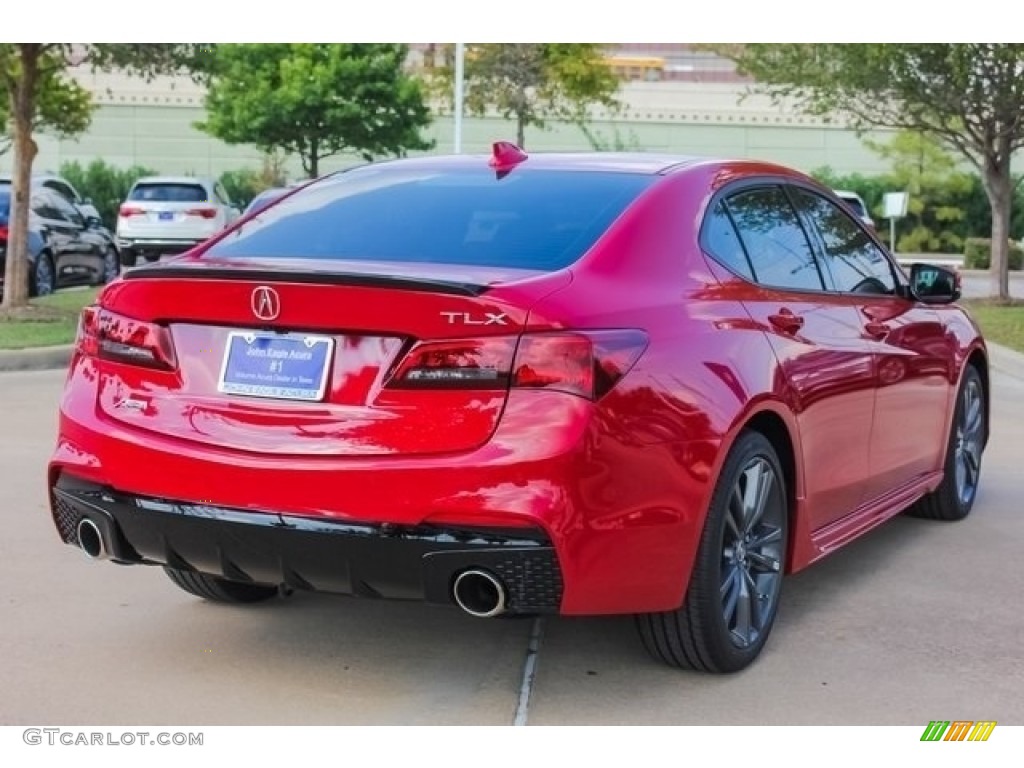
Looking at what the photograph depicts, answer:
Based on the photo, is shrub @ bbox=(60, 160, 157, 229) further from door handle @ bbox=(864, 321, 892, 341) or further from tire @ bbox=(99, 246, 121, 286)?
door handle @ bbox=(864, 321, 892, 341)

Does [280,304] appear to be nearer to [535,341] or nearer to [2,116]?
[535,341]

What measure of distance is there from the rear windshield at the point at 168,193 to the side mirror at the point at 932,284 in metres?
21.0

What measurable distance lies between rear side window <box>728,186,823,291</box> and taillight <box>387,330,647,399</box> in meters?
1.20

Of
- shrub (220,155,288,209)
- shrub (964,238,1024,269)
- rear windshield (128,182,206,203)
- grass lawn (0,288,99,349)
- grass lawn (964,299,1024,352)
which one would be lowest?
shrub (964,238,1024,269)

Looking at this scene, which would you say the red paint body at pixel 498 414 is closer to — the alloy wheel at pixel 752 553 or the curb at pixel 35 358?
the alloy wheel at pixel 752 553

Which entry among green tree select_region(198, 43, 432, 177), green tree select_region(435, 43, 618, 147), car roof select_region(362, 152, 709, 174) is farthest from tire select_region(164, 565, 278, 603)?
green tree select_region(435, 43, 618, 147)

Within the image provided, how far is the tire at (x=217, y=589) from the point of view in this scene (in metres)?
4.88

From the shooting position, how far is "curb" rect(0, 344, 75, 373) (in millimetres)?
11477

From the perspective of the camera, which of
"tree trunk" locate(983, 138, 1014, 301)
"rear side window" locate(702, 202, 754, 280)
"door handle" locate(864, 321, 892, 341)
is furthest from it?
"tree trunk" locate(983, 138, 1014, 301)

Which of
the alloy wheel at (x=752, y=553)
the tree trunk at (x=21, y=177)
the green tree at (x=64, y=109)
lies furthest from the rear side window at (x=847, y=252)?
the green tree at (x=64, y=109)

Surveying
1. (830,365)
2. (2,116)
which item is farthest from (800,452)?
(2,116)

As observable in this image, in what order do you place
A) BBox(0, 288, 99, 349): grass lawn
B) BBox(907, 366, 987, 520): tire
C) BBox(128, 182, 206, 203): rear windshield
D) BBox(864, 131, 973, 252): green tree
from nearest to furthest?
BBox(907, 366, 987, 520): tire, BBox(0, 288, 99, 349): grass lawn, BBox(128, 182, 206, 203): rear windshield, BBox(864, 131, 973, 252): green tree

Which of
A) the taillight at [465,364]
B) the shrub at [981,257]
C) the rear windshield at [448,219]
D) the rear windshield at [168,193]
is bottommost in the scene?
the shrub at [981,257]

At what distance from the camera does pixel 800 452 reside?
4.61m
